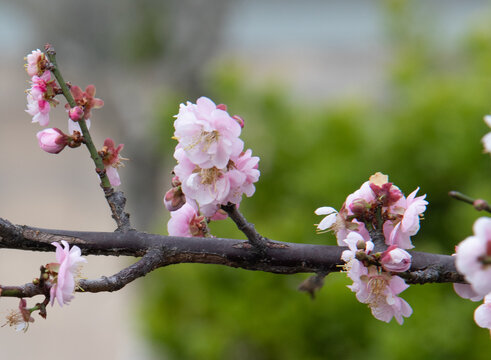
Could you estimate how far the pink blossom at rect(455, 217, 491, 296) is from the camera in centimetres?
58

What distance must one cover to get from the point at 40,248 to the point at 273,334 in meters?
2.16

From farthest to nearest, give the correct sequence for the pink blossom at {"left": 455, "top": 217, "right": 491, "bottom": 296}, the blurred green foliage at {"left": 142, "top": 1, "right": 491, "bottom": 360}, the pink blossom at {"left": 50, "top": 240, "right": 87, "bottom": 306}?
the blurred green foliage at {"left": 142, "top": 1, "right": 491, "bottom": 360} → the pink blossom at {"left": 50, "top": 240, "right": 87, "bottom": 306} → the pink blossom at {"left": 455, "top": 217, "right": 491, "bottom": 296}

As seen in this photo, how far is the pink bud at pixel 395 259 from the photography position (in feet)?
2.46

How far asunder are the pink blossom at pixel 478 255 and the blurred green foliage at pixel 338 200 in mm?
1824

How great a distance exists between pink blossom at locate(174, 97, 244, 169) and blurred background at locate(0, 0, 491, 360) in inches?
69.6

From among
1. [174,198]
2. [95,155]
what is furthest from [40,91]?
[174,198]

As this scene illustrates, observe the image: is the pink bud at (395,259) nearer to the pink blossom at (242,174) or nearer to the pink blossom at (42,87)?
the pink blossom at (242,174)

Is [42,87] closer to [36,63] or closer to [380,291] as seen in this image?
[36,63]

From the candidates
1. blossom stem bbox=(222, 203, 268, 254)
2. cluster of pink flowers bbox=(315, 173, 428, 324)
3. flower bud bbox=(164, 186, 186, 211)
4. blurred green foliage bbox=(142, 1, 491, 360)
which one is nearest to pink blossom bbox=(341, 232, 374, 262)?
cluster of pink flowers bbox=(315, 173, 428, 324)

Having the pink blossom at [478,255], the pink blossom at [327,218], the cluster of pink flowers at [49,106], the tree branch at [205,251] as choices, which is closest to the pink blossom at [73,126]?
the cluster of pink flowers at [49,106]

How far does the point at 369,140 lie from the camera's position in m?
3.17

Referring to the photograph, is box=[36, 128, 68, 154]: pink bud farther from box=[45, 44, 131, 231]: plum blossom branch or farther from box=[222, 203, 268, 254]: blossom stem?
box=[222, 203, 268, 254]: blossom stem

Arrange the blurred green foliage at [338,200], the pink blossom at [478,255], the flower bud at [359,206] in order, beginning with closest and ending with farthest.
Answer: the pink blossom at [478,255]
the flower bud at [359,206]
the blurred green foliage at [338,200]

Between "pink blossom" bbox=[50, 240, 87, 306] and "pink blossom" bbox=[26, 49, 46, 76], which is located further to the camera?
"pink blossom" bbox=[26, 49, 46, 76]
